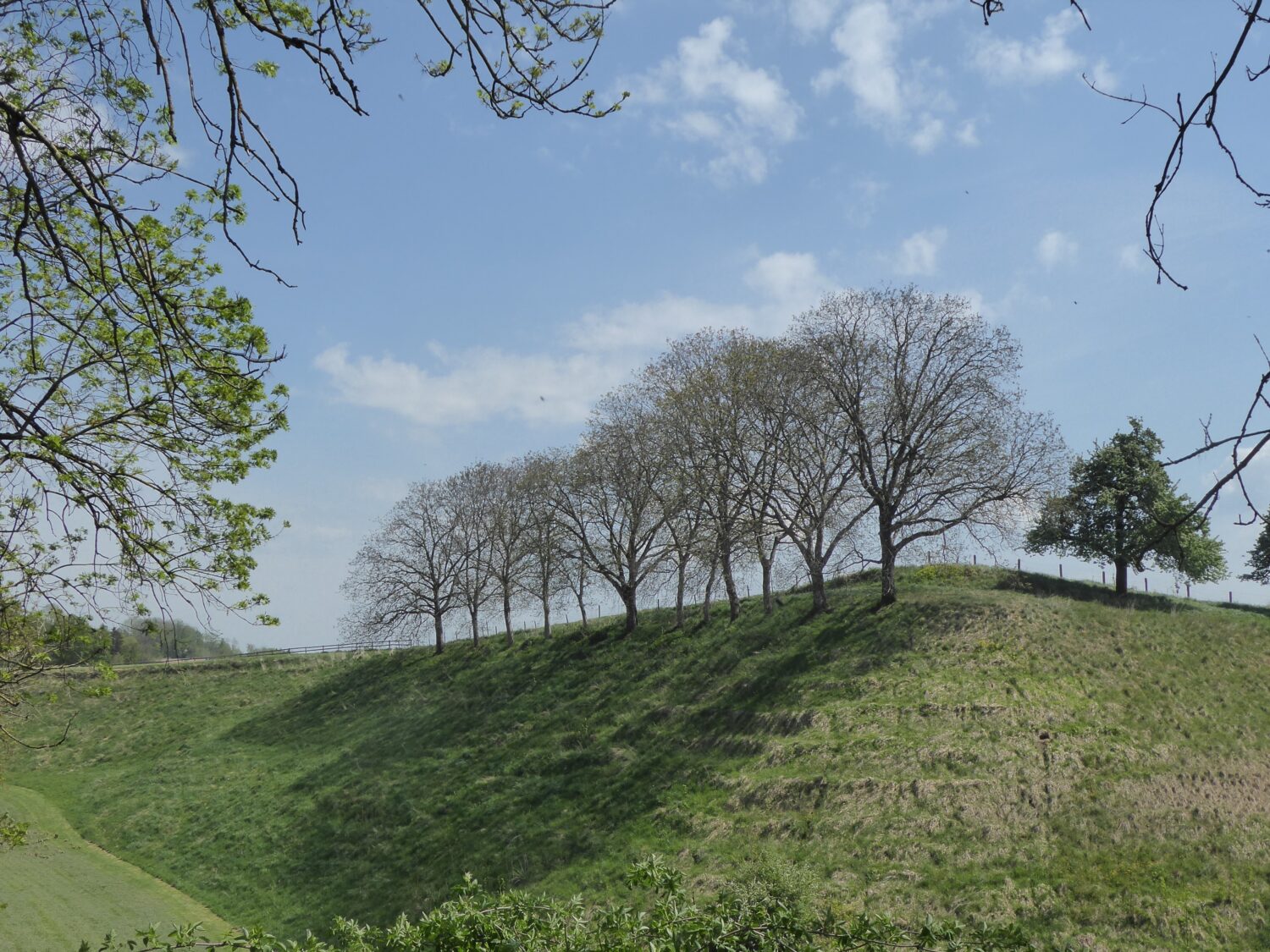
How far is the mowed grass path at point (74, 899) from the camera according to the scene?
65.9 feet

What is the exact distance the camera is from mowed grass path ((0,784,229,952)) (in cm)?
2008

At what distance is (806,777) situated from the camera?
19.1 m

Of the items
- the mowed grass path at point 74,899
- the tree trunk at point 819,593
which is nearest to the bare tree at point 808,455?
the tree trunk at point 819,593

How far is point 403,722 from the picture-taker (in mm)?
37125

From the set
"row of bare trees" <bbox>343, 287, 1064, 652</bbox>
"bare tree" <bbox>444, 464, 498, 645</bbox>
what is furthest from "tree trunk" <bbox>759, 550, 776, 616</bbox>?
"bare tree" <bbox>444, 464, 498, 645</bbox>

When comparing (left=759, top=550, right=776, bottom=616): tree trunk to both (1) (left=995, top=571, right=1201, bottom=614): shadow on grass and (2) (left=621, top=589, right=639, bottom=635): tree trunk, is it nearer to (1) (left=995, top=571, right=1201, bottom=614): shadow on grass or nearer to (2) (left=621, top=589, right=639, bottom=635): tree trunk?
(2) (left=621, top=589, right=639, bottom=635): tree trunk

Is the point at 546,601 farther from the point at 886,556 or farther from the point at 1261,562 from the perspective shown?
the point at 1261,562

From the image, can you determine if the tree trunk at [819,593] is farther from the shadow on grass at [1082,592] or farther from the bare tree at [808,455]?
the shadow on grass at [1082,592]

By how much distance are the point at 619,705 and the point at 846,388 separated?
47.0 ft

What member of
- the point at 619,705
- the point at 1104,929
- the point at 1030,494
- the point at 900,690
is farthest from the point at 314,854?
the point at 1030,494

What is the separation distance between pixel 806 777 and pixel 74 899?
20.3 metres

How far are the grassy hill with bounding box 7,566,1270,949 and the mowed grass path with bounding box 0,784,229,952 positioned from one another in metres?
0.90

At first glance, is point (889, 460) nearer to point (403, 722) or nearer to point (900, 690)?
point (900, 690)

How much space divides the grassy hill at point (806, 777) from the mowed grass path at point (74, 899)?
90 centimetres
